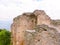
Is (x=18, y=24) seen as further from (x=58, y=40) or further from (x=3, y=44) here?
(x=3, y=44)

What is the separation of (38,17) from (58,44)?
6.94m

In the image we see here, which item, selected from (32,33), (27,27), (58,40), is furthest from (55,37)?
(27,27)

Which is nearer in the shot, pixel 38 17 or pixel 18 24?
pixel 38 17

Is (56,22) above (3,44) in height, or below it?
above

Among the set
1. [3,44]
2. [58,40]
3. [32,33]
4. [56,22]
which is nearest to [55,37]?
[58,40]

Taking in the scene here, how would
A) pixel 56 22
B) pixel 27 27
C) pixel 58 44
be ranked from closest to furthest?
pixel 58 44 < pixel 56 22 < pixel 27 27

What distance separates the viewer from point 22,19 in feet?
54.2

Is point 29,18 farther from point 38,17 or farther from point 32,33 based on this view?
point 32,33

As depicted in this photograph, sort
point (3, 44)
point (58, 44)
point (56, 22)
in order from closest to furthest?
point (58, 44) < point (56, 22) < point (3, 44)

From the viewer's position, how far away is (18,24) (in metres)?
16.6

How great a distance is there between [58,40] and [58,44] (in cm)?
14

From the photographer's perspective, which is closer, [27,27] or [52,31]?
[52,31]

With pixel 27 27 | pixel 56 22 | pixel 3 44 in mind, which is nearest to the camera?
pixel 56 22

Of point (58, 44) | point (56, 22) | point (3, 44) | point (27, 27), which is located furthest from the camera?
point (3, 44)
